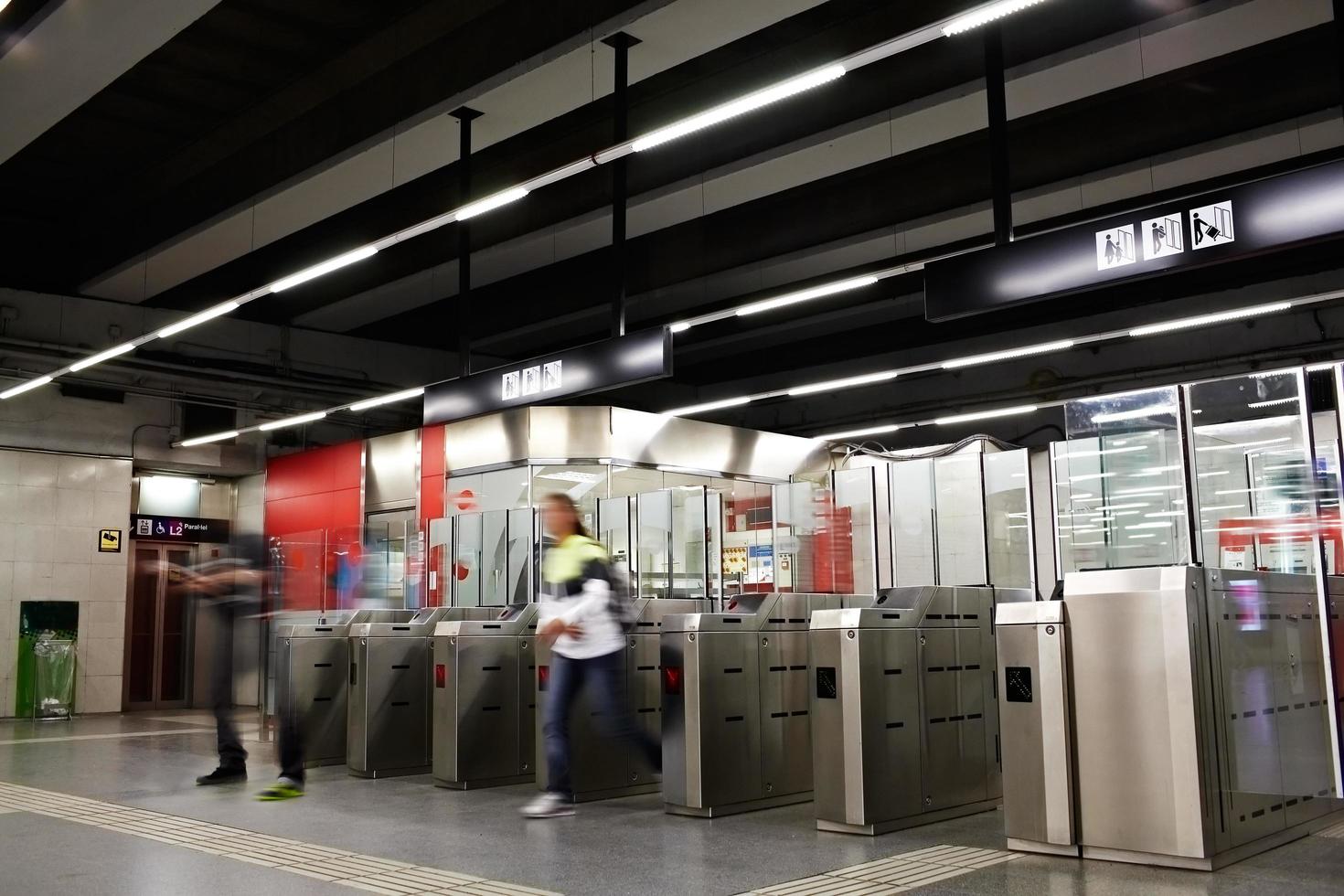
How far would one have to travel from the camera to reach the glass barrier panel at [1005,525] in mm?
7242

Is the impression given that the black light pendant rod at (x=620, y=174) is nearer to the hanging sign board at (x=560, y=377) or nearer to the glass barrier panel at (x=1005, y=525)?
the hanging sign board at (x=560, y=377)

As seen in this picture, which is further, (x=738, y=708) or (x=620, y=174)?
(x=620, y=174)

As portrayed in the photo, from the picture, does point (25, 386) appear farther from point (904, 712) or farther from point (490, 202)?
point (904, 712)

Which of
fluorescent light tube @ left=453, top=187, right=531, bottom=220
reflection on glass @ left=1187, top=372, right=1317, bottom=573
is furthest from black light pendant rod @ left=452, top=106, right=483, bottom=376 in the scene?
reflection on glass @ left=1187, top=372, right=1317, bottom=573

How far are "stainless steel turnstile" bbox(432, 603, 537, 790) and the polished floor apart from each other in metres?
0.26

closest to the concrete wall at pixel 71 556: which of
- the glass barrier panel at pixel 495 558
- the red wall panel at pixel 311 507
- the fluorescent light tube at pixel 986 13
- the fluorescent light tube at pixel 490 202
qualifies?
the red wall panel at pixel 311 507

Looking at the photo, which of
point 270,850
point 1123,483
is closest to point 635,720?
point 270,850

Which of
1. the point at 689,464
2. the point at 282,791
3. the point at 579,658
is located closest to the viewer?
the point at 579,658

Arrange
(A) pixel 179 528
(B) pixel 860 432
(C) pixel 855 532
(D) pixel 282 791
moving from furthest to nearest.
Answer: (A) pixel 179 528
(B) pixel 860 432
(C) pixel 855 532
(D) pixel 282 791

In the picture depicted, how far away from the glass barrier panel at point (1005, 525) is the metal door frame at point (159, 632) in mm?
12460

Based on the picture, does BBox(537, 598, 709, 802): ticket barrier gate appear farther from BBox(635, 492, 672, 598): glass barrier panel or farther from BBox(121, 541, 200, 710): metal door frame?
BBox(121, 541, 200, 710): metal door frame

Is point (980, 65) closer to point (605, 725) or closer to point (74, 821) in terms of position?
point (605, 725)

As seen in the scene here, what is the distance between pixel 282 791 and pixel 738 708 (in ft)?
9.43

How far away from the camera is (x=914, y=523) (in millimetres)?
7707
